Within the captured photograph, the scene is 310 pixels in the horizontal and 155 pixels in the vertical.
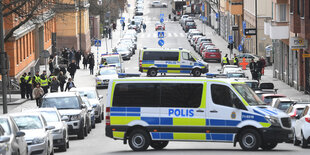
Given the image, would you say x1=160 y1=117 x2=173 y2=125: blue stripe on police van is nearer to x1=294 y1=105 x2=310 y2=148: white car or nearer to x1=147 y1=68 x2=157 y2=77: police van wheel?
x1=294 y1=105 x2=310 y2=148: white car

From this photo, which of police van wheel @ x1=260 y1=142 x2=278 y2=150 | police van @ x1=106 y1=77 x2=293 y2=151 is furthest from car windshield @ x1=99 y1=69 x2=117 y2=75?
police van wheel @ x1=260 y1=142 x2=278 y2=150

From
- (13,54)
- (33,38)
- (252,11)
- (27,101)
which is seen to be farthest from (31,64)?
(252,11)

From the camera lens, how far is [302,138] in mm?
23984

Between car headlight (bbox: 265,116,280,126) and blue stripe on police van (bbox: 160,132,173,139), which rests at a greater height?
car headlight (bbox: 265,116,280,126)

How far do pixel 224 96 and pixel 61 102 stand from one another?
8910 mm

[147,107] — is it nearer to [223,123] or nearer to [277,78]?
[223,123]

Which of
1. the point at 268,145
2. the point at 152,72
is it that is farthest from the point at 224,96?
the point at 152,72

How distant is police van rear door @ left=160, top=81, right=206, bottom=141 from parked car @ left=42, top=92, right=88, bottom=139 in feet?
20.8

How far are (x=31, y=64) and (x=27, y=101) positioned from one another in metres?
16.2

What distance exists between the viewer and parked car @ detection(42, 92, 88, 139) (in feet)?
93.4

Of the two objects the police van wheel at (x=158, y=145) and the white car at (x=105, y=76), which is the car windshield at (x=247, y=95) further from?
the white car at (x=105, y=76)

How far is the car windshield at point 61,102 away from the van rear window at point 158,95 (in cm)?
673

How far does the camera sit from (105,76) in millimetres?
53594

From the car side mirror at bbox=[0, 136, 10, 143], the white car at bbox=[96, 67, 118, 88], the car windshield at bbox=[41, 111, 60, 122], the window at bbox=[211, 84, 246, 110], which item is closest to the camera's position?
the car side mirror at bbox=[0, 136, 10, 143]
